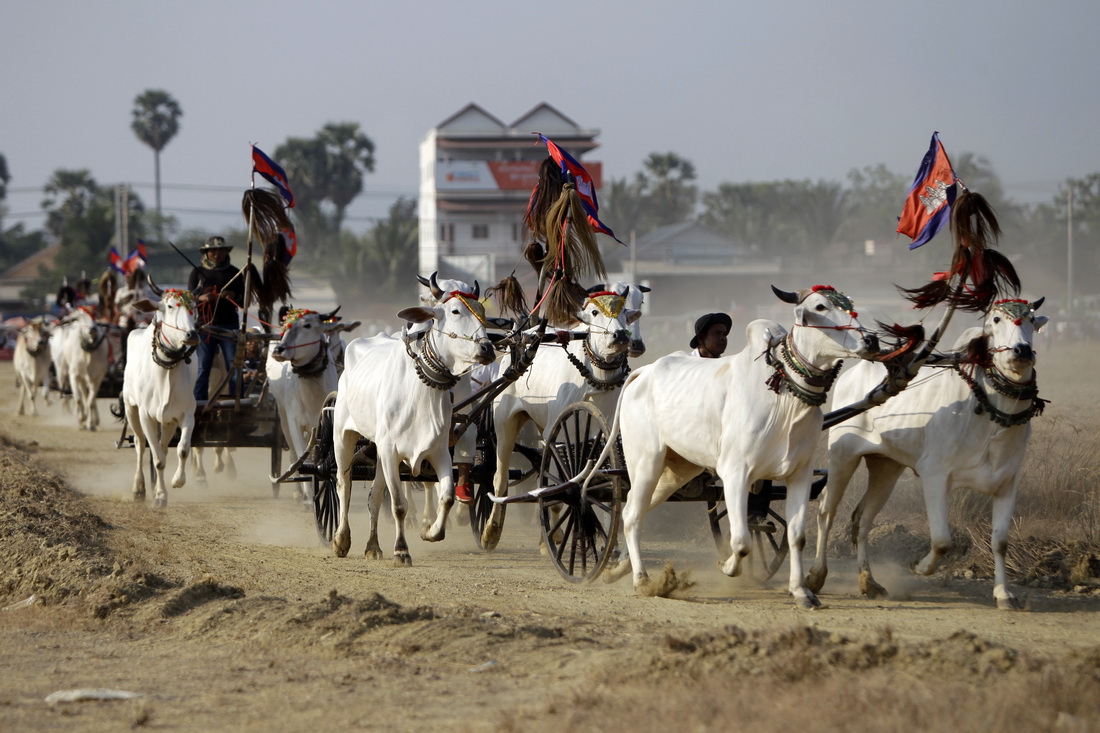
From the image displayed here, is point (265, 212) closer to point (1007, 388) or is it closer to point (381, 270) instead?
point (1007, 388)

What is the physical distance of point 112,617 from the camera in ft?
25.4

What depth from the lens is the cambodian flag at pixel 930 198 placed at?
8484mm

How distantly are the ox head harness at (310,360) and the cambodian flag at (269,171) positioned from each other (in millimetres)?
1167

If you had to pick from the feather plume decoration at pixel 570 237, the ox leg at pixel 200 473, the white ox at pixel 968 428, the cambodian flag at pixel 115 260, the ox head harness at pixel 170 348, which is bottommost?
the ox leg at pixel 200 473

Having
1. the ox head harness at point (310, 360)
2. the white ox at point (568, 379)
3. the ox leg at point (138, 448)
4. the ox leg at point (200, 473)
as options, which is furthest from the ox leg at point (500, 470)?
the ox leg at point (200, 473)

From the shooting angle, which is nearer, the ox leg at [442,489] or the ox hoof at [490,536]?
the ox leg at [442,489]

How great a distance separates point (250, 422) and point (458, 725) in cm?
939

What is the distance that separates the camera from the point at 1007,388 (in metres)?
7.73

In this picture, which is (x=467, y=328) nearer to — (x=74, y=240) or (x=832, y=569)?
(x=832, y=569)

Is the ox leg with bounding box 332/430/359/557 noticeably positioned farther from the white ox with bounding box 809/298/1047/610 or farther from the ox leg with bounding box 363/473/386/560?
the white ox with bounding box 809/298/1047/610

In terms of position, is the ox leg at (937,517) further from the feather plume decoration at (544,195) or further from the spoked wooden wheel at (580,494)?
the feather plume decoration at (544,195)

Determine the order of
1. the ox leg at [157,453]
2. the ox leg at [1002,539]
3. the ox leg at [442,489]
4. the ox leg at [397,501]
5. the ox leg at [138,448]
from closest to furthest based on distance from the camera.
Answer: the ox leg at [1002,539] < the ox leg at [442,489] < the ox leg at [397,501] < the ox leg at [157,453] < the ox leg at [138,448]

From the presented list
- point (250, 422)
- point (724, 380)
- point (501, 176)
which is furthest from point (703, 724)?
point (501, 176)

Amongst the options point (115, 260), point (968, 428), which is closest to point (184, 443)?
point (968, 428)
